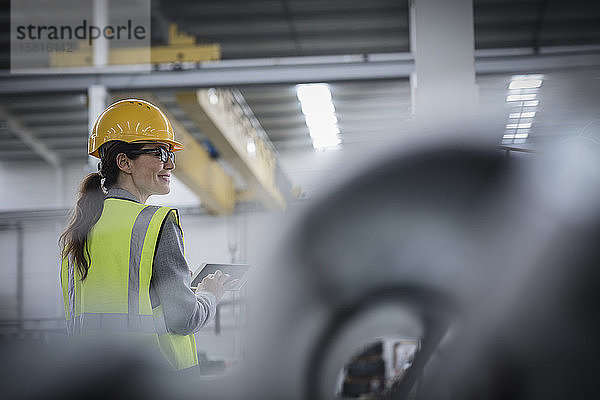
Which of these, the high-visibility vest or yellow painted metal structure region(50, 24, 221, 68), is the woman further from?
yellow painted metal structure region(50, 24, 221, 68)

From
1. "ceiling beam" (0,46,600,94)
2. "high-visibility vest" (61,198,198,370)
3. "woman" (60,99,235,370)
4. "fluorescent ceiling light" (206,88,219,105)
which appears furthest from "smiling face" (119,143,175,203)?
"fluorescent ceiling light" (206,88,219,105)

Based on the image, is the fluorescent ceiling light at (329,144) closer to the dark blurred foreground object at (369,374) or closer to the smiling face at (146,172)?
the dark blurred foreground object at (369,374)

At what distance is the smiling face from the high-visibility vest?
185mm

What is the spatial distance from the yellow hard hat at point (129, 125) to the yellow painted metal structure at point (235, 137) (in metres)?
5.04

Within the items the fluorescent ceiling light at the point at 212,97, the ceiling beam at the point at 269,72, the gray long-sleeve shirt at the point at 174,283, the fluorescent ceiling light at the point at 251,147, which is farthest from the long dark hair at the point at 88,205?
the fluorescent ceiling light at the point at 251,147

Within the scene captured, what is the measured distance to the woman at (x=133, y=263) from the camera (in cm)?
160

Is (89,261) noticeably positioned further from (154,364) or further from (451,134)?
(451,134)

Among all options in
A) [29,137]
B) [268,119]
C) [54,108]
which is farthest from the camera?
[29,137]

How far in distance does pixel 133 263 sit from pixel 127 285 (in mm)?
74

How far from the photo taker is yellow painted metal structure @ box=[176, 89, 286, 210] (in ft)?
25.7

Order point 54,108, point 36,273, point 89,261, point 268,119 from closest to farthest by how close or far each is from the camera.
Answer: point 89,261 < point 268,119 < point 54,108 < point 36,273

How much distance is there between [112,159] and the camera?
196cm

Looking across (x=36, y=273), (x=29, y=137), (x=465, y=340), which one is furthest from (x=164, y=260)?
(x=36, y=273)

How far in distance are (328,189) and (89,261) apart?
141 cm
